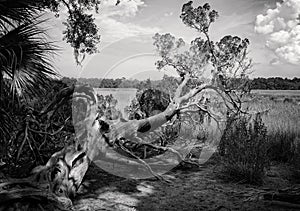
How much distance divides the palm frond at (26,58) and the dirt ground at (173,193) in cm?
171

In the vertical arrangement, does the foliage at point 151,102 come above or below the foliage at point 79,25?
below

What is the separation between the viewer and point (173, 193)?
14.1 ft

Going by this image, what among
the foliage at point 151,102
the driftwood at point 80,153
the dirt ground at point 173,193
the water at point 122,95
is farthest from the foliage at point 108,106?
the dirt ground at point 173,193

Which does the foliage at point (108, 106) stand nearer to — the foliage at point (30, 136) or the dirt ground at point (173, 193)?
the foliage at point (30, 136)

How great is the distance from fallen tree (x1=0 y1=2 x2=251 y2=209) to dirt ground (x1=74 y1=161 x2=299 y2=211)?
1.10 ft

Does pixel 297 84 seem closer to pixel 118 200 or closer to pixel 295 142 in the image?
pixel 295 142

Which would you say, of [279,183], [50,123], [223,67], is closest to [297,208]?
[279,183]

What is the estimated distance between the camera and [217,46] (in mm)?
8352

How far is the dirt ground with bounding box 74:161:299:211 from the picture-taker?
373cm

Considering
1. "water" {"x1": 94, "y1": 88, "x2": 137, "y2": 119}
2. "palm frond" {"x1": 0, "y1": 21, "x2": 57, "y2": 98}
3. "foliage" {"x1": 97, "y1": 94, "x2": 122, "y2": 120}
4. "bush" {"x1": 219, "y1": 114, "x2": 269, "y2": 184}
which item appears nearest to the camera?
"palm frond" {"x1": 0, "y1": 21, "x2": 57, "y2": 98}

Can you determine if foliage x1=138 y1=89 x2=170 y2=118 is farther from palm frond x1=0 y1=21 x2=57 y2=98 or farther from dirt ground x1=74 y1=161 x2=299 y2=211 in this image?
palm frond x1=0 y1=21 x2=57 y2=98

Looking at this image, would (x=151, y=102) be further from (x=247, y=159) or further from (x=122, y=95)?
(x=247, y=159)

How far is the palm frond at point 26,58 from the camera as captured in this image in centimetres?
296

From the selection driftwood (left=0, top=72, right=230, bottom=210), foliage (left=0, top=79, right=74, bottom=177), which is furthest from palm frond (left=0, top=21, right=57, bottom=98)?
driftwood (left=0, top=72, right=230, bottom=210)
